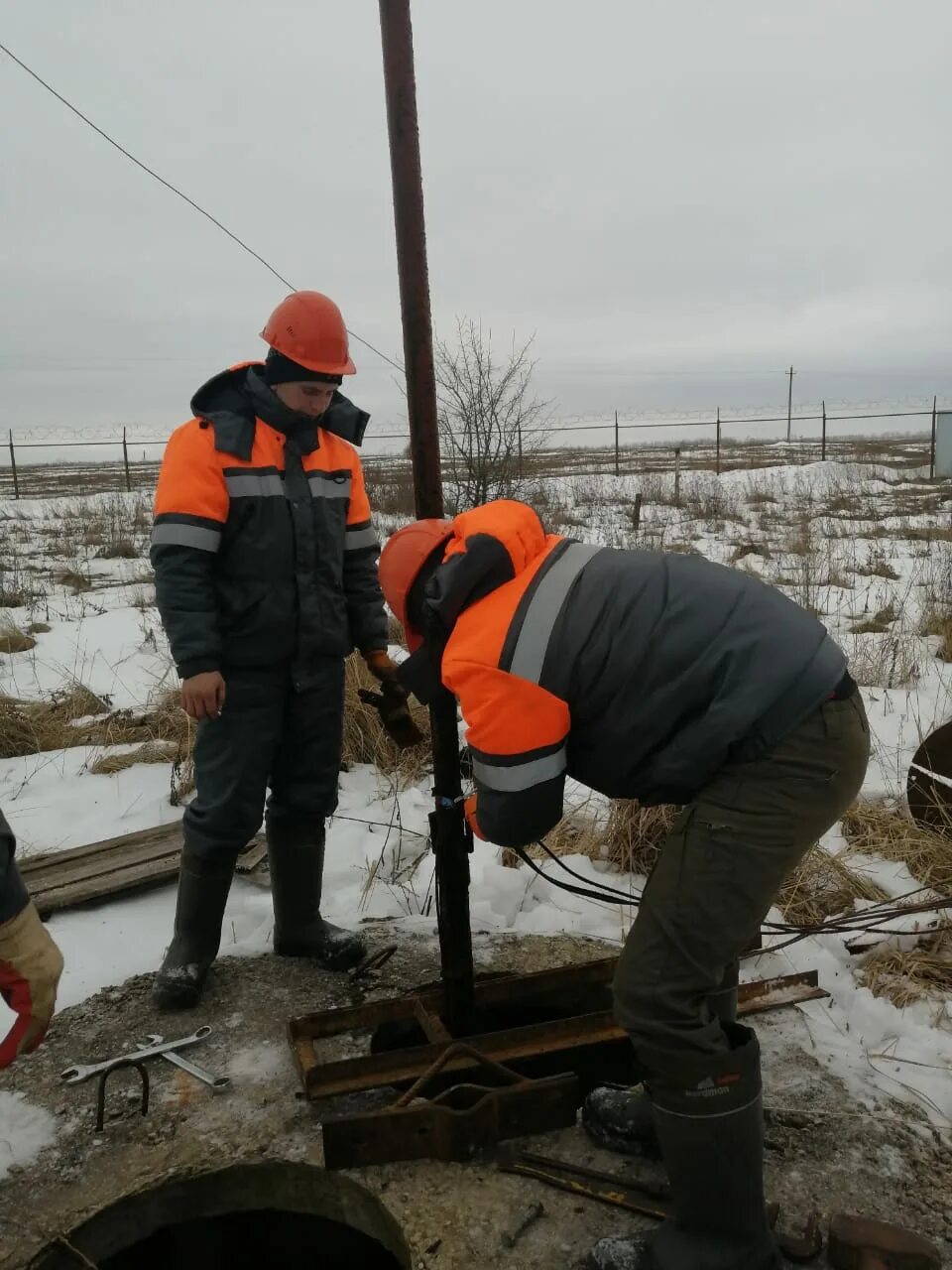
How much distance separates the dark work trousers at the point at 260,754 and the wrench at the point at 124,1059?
1.82 feet

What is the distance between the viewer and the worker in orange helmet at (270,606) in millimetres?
2738

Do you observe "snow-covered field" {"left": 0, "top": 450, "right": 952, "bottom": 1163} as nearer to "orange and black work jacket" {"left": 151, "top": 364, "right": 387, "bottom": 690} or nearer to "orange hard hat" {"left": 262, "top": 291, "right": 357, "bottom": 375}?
"orange and black work jacket" {"left": 151, "top": 364, "right": 387, "bottom": 690}

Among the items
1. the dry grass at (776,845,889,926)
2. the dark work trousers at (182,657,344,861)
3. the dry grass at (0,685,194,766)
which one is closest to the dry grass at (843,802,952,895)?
the dry grass at (776,845,889,926)

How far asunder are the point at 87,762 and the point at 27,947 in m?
3.30

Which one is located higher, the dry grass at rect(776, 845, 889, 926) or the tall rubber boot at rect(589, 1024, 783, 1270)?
the tall rubber boot at rect(589, 1024, 783, 1270)

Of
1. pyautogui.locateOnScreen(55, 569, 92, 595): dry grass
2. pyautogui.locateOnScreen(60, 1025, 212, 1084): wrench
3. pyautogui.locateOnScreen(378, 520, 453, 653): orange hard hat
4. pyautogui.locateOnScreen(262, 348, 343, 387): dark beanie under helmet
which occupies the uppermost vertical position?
pyautogui.locateOnScreen(262, 348, 343, 387): dark beanie under helmet

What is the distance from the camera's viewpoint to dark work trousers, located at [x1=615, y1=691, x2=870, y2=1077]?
5.96 ft

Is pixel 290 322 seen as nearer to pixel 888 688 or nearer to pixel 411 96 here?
pixel 411 96

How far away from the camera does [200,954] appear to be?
3014mm

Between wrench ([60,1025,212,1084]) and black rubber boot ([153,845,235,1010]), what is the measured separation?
22cm

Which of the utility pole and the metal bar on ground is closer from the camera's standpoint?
A: the utility pole

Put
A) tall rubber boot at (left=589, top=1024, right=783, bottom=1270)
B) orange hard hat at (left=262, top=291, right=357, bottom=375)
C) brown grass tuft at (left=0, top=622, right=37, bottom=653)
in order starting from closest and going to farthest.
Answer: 1. tall rubber boot at (left=589, top=1024, right=783, bottom=1270)
2. orange hard hat at (left=262, top=291, right=357, bottom=375)
3. brown grass tuft at (left=0, top=622, right=37, bottom=653)

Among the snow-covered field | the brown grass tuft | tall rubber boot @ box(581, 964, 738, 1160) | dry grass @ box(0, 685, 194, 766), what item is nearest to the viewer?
tall rubber boot @ box(581, 964, 738, 1160)

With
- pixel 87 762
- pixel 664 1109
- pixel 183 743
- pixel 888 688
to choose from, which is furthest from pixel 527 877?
pixel 888 688
